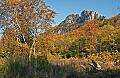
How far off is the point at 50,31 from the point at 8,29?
3244 mm

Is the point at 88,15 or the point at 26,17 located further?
the point at 88,15

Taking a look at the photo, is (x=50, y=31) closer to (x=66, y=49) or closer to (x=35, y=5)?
(x=35, y=5)

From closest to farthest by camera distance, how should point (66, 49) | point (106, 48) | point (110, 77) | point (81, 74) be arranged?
point (110, 77)
point (81, 74)
point (106, 48)
point (66, 49)

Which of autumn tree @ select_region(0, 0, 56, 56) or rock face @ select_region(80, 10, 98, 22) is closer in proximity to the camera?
autumn tree @ select_region(0, 0, 56, 56)

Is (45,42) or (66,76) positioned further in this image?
(45,42)

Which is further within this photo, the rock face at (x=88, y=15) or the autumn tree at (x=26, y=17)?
the rock face at (x=88, y=15)

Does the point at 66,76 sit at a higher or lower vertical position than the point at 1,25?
lower

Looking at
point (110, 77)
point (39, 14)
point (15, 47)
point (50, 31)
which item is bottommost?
point (110, 77)

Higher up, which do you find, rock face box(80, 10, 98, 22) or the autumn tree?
rock face box(80, 10, 98, 22)

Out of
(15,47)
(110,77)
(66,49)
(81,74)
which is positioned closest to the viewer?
(110,77)

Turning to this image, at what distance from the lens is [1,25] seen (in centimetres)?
1777

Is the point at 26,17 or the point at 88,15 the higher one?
the point at 88,15

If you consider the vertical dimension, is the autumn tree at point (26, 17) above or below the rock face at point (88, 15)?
below

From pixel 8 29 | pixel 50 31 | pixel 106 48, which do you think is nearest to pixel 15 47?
pixel 8 29
